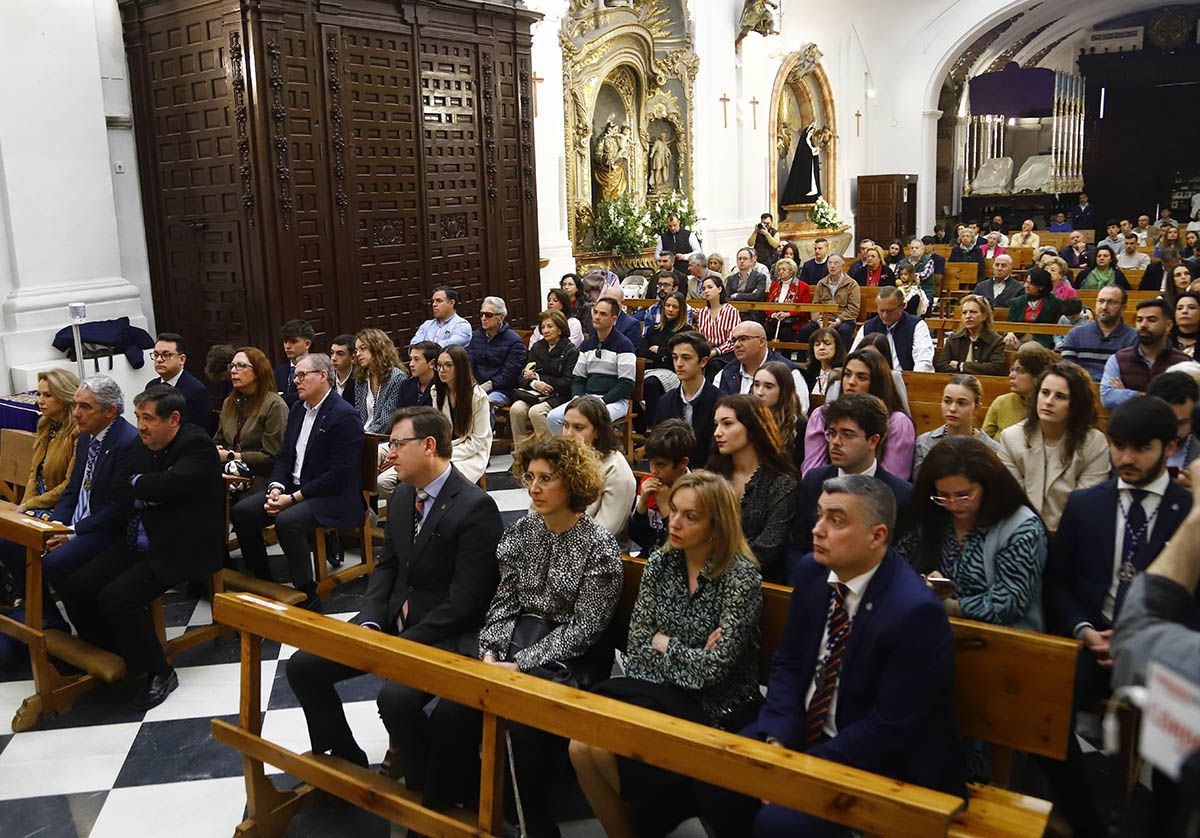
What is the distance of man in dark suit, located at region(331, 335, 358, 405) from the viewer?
21.3 ft

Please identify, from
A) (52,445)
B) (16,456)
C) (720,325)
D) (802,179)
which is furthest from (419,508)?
(802,179)

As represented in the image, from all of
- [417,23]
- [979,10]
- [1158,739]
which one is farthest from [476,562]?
[979,10]

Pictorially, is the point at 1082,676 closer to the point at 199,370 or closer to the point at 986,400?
the point at 986,400

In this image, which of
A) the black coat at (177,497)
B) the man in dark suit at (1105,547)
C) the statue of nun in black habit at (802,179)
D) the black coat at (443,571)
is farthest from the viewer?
the statue of nun in black habit at (802,179)

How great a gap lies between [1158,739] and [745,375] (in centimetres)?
457

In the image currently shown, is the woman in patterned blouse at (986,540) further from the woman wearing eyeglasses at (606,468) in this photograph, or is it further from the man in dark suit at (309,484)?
the man in dark suit at (309,484)

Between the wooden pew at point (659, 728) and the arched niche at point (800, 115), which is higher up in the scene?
the arched niche at point (800, 115)

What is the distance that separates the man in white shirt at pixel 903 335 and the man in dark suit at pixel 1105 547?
365 cm

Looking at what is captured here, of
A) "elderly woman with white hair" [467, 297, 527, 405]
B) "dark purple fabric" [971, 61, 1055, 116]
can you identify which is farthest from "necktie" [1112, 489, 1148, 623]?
"dark purple fabric" [971, 61, 1055, 116]

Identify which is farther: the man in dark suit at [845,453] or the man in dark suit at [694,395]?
the man in dark suit at [694,395]

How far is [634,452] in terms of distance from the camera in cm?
748

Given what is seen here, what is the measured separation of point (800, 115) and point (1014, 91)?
5.15 m

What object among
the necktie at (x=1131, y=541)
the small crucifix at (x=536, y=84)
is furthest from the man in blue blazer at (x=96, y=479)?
the small crucifix at (x=536, y=84)

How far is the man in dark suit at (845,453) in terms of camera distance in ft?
12.3
